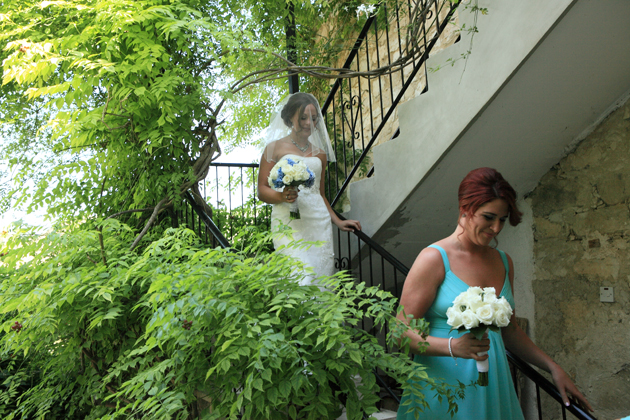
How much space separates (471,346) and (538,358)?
0.56m

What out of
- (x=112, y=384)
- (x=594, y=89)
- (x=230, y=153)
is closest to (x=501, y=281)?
(x=594, y=89)

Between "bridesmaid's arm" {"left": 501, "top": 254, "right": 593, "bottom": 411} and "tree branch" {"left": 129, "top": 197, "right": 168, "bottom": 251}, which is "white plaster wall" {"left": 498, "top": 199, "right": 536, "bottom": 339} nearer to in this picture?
"bridesmaid's arm" {"left": 501, "top": 254, "right": 593, "bottom": 411}

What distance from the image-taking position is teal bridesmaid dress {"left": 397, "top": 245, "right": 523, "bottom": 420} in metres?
1.74

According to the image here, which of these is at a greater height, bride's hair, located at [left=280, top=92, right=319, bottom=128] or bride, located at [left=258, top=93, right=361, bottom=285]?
bride's hair, located at [left=280, top=92, right=319, bottom=128]

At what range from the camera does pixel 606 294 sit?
3064 millimetres

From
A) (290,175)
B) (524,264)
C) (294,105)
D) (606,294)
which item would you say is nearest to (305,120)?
(294,105)

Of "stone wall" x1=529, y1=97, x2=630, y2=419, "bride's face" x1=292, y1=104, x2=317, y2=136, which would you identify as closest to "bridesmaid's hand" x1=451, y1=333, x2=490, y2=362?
"stone wall" x1=529, y1=97, x2=630, y2=419

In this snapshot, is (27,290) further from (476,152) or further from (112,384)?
(476,152)

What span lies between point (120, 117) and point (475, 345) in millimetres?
2884

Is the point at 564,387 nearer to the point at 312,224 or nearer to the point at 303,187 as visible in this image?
the point at 312,224

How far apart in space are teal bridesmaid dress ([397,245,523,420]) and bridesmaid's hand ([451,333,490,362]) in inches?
6.5

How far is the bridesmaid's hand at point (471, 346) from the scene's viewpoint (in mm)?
1558

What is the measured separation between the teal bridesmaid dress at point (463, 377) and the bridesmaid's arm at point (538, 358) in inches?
6.6

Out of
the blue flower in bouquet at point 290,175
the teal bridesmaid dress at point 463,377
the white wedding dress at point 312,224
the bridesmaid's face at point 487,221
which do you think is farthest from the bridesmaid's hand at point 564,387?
the blue flower in bouquet at point 290,175
